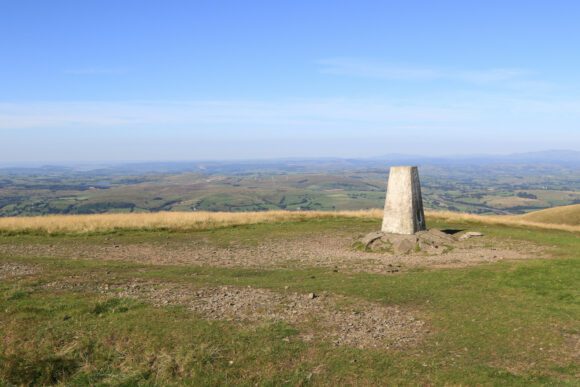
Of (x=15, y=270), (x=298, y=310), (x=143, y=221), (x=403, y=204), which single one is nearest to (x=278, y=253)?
(x=403, y=204)

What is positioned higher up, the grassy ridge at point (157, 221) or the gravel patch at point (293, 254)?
the grassy ridge at point (157, 221)

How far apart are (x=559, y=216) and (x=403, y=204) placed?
35.6 meters

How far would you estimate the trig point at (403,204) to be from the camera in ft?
83.6

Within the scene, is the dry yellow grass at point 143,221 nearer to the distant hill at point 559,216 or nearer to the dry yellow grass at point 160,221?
the dry yellow grass at point 160,221

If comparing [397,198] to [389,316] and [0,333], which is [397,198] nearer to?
[389,316]

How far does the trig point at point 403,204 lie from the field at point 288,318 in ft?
9.28

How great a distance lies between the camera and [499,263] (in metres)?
19.7

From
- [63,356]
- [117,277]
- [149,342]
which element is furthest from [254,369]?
[117,277]

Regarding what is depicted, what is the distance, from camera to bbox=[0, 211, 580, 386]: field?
9617 mm

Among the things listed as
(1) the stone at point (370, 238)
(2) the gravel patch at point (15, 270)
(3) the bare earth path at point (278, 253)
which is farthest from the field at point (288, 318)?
(1) the stone at point (370, 238)

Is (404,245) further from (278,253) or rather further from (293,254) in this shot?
(278,253)

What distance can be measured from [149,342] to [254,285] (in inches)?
224

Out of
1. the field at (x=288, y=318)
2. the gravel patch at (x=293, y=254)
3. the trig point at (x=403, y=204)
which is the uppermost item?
the trig point at (x=403, y=204)

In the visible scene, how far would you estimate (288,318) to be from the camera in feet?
41.1
